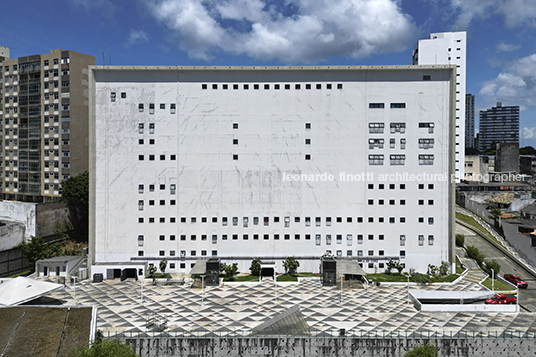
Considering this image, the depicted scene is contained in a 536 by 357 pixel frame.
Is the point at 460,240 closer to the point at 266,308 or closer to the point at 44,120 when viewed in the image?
the point at 266,308

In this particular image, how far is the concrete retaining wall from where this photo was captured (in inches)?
988

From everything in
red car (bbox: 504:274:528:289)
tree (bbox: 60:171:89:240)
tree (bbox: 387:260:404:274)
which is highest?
tree (bbox: 60:171:89:240)

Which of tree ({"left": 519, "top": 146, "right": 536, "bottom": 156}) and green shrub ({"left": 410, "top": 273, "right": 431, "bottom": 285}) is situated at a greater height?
tree ({"left": 519, "top": 146, "right": 536, "bottom": 156})

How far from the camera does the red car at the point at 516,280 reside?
3512 cm

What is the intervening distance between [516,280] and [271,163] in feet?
89.8

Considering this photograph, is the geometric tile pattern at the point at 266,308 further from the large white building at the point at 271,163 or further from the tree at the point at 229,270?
the large white building at the point at 271,163

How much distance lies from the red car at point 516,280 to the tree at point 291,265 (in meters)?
21.4

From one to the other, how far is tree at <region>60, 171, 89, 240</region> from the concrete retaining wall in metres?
34.6

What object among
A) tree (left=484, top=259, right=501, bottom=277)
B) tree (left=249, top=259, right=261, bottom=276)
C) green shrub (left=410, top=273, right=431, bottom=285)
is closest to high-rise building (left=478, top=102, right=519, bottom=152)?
tree (left=484, top=259, right=501, bottom=277)

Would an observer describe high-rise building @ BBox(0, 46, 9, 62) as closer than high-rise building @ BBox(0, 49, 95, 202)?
No

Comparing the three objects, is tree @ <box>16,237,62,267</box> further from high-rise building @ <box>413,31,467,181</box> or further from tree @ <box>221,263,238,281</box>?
high-rise building @ <box>413,31,467,181</box>

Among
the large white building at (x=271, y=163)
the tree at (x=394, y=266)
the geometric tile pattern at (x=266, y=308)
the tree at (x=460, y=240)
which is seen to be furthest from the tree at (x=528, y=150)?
the geometric tile pattern at (x=266, y=308)

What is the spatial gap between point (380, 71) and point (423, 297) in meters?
24.1

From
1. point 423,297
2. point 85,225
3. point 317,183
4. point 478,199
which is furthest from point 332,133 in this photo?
point 85,225
